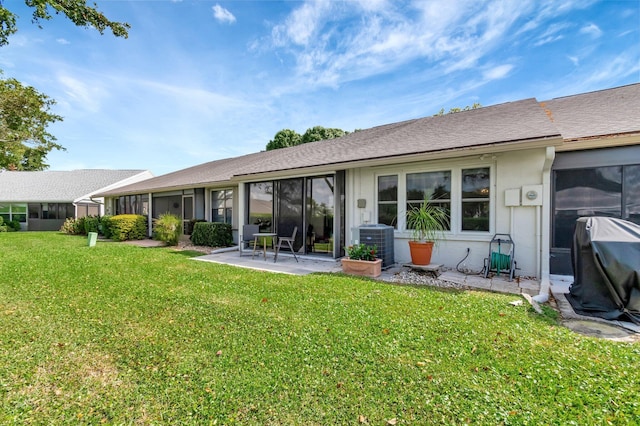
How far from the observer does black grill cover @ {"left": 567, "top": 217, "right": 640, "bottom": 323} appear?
12.2 ft

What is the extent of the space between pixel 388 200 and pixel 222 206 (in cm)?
835

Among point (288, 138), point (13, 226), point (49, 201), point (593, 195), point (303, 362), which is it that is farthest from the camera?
point (288, 138)

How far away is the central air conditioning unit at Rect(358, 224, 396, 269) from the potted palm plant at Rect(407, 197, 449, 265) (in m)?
0.57

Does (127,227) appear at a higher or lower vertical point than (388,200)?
lower

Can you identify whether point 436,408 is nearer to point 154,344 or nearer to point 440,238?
point 154,344

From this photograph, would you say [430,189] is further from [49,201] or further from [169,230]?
[49,201]

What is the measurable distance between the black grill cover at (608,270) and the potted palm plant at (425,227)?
7.98 ft

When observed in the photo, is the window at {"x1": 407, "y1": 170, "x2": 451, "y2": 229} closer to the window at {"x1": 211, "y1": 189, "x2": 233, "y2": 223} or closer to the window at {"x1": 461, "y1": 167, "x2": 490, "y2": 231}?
the window at {"x1": 461, "y1": 167, "x2": 490, "y2": 231}

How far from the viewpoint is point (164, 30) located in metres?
8.37

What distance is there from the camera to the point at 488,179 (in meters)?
6.23

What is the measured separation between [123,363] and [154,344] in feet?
1.17

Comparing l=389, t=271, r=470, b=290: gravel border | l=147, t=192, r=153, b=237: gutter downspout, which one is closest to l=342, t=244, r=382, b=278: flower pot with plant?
l=389, t=271, r=470, b=290: gravel border

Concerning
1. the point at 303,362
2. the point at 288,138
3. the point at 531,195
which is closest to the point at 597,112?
the point at 531,195

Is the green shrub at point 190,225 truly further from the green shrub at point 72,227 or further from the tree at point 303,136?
the tree at point 303,136
